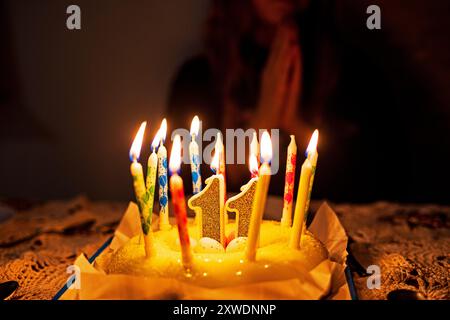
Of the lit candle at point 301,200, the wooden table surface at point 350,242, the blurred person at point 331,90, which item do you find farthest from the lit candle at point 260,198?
the blurred person at point 331,90

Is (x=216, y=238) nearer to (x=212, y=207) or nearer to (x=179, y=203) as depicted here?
(x=212, y=207)

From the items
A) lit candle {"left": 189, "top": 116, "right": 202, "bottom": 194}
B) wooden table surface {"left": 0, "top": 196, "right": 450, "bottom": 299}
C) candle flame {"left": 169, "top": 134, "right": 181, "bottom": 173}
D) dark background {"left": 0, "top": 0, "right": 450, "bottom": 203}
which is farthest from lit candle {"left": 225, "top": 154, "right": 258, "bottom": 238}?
dark background {"left": 0, "top": 0, "right": 450, "bottom": 203}

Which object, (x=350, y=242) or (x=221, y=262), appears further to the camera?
(x=350, y=242)

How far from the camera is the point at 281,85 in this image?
2.45 m

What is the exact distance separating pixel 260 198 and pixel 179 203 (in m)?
0.18

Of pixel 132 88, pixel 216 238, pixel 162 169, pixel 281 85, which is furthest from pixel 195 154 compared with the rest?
pixel 132 88

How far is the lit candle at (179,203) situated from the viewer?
0.97 metres

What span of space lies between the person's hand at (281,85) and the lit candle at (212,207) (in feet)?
4.12

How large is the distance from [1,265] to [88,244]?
11.6 inches

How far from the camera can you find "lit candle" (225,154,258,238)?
1.23m

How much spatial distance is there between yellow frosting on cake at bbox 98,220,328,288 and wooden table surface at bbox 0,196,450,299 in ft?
0.67
